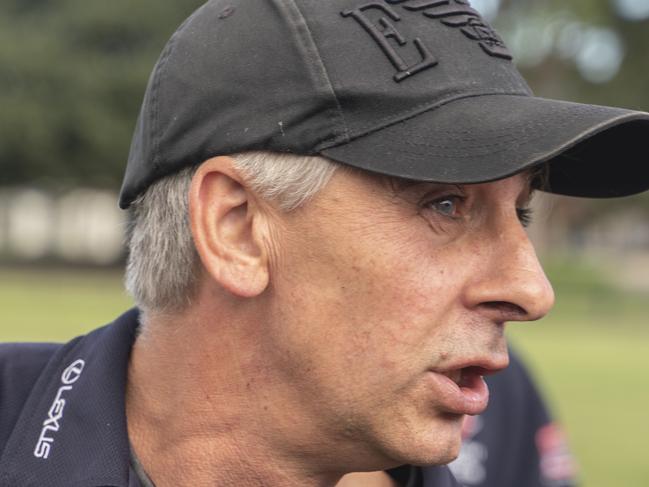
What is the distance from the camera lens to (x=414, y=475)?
7.35 ft

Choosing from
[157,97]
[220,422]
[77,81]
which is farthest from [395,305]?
[77,81]

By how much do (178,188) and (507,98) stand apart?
65cm

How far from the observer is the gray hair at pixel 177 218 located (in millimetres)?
1952

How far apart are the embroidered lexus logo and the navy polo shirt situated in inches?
32.4

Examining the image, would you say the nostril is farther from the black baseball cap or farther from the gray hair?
the gray hair

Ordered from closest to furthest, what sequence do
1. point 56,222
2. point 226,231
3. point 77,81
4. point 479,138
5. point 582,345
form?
1. point 479,138
2. point 226,231
3. point 582,345
4. point 77,81
5. point 56,222

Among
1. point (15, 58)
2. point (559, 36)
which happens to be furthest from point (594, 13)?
point (15, 58)

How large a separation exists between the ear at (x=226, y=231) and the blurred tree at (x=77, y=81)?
34648mm

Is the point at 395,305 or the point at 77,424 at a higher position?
the point at 395,305

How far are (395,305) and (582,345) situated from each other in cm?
1583

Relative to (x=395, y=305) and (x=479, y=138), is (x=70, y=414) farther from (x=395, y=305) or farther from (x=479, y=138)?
(x=479, y=138)

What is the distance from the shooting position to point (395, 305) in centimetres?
192

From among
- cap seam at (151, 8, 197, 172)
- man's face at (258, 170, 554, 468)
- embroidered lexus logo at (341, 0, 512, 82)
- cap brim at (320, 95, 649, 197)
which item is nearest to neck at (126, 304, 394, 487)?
man's face at (258, 170, 554, 468)

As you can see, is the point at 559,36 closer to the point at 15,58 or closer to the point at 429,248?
the point at 15,58
